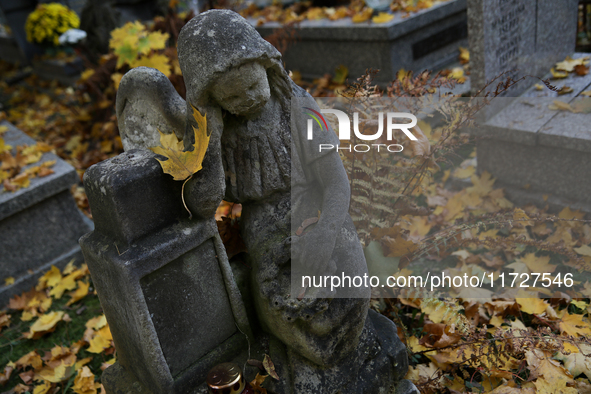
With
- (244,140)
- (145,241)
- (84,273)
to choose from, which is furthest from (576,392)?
(84,273)

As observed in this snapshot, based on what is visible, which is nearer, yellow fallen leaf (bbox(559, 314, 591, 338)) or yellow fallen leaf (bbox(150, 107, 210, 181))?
yellow fallen leaf (bbox(150, 107, 210, 181))

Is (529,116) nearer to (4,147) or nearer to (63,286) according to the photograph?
(63,286)

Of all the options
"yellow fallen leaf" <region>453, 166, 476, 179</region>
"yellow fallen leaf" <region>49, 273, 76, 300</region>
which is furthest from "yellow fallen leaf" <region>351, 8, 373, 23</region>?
"yellow fallen leaf" <region>49, 273, 76, 300</region>

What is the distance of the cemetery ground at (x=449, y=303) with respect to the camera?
2104 mm

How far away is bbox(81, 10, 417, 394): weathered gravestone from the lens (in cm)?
154

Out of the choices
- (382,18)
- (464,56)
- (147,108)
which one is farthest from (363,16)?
(147,108)

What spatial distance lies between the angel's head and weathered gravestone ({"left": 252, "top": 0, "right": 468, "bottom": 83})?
3626 mm

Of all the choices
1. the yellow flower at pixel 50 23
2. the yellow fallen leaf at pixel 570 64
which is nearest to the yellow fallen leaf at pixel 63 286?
the yellow fallen leaf at pixel 570 64

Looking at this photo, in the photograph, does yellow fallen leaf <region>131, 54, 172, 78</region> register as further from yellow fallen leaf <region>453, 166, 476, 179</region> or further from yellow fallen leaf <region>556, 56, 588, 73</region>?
yellow fallen leaf <region>556, 56, 588, 73</region>

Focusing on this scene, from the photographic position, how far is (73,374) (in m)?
2.64

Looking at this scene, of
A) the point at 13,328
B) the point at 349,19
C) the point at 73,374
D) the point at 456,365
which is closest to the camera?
the point at 456,365

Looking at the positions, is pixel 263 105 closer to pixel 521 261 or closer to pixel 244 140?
pixel 244 140

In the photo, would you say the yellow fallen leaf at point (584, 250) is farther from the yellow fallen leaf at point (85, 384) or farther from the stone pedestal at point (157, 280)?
the yellow fallen leaf at point (85, 384)

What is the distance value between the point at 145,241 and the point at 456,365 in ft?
5.32
